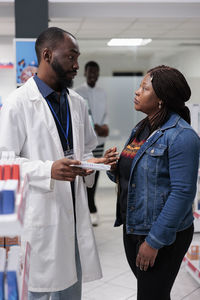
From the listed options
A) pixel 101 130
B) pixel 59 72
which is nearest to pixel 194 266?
pixel 59 72

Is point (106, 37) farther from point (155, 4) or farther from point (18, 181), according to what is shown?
point (18, 181)

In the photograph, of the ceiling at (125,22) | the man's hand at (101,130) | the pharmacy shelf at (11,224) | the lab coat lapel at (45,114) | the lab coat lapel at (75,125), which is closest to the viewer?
the pharmacy shelf at (11,224)

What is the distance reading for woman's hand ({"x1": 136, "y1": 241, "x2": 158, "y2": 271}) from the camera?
1764 millimetres

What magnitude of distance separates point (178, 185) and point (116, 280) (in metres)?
2.00

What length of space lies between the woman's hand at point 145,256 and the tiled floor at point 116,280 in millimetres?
1435

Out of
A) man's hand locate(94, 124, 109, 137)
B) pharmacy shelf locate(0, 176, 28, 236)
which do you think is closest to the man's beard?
pharmacy shelf locate(0, 176, 28, 236)

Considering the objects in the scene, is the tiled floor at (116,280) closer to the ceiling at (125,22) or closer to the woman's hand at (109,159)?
the woman's hand at (109,159)

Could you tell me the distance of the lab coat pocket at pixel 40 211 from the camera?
1902mm

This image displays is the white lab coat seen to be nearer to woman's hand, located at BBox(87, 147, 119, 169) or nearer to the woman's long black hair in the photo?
woman's hand, located at BBox(87, 147, 119, 169)

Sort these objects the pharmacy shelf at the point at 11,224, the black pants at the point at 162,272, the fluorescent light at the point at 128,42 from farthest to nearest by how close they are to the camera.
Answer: the fluorescent light at the point at 128,42 → the black pants at the point at 162,272 → the pharmacy shelf at the point at 11,224

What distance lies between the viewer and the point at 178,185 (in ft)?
5.63

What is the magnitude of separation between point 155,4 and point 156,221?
276 cm

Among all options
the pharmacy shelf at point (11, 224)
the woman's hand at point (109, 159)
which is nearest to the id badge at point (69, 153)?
the woman's hand at point (109, 159)

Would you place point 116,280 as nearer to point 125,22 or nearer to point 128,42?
point 125,22
